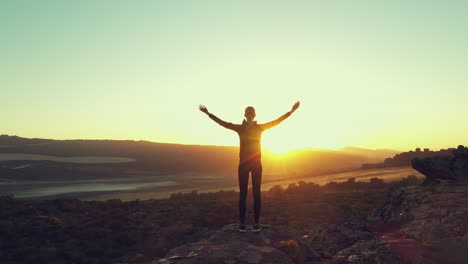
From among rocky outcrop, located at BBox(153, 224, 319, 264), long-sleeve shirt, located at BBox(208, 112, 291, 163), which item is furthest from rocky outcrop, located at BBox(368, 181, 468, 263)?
long-sleeve shirt, located at BBox(208, 112, 291, 163)

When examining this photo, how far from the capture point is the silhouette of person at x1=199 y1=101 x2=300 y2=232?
29.1 ft

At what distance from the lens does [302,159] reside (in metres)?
168

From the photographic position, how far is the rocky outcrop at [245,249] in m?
7.11

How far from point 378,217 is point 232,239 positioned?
6.99 metres

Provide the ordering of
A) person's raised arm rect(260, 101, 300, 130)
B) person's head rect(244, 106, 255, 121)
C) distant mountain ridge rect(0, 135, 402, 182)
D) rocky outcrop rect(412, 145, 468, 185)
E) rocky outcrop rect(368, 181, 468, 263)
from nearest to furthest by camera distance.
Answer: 1. rocky outcrop rect(368, 181, 468, 263)
2. person's head rect(244, 106, 255, 121)
3. person's raised arm rect(260, 101, 300, 130)
4. rocky outcrop rect(412, 145, 468, 185)
5. distant mountain ridge rect(0, 135, 402, 182)

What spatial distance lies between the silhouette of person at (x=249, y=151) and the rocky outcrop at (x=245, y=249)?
43 cm

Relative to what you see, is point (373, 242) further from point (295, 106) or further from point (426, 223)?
point (295, 106)

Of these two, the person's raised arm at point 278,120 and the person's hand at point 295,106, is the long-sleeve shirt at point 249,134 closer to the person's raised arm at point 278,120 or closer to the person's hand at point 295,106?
the person's raised arm at point 278,120

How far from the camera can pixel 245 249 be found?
25.1 ft

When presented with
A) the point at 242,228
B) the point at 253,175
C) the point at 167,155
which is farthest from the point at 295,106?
the point at 167,155

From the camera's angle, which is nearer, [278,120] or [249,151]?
[249,151]

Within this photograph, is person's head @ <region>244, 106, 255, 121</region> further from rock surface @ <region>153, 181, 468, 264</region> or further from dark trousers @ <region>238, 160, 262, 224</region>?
rock surface @ <region>153, 181, 468, 264</region>

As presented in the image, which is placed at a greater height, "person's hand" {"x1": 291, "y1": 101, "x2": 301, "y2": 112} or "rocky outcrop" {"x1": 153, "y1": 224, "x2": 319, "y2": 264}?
"person's hand" {"x1": 291, "y1": 101, "x2": 301, "y2": 112}

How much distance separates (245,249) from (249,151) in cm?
230
